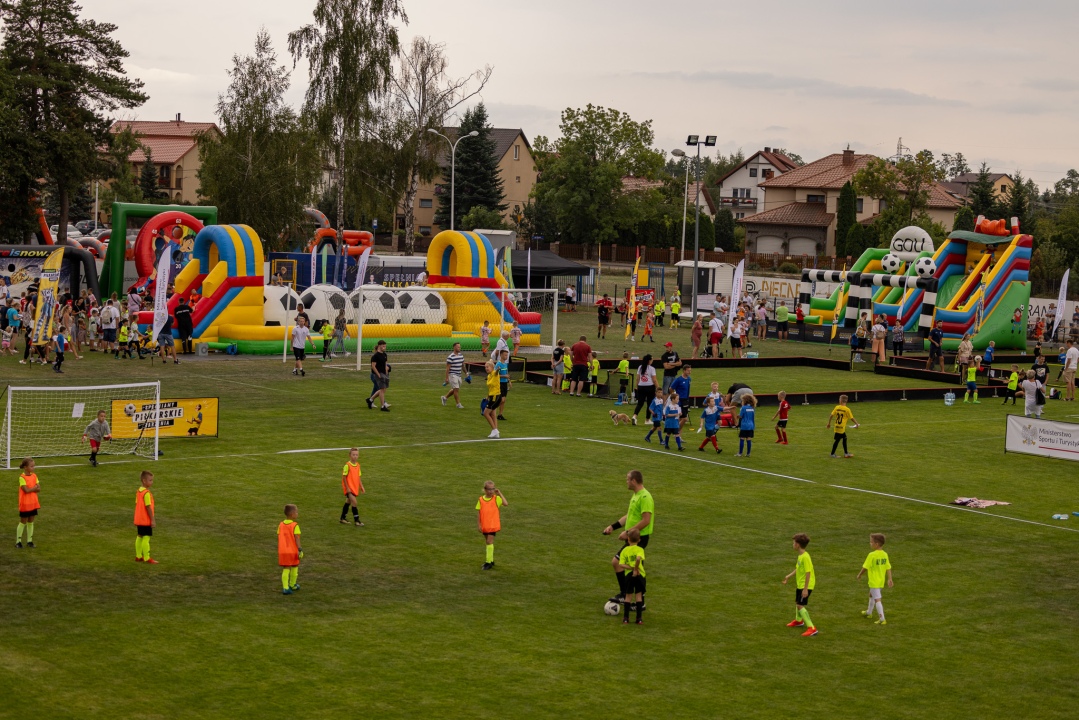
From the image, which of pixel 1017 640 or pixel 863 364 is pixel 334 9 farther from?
pixel 1017 640

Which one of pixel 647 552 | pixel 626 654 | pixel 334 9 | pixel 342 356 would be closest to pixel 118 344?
pixel 342 356

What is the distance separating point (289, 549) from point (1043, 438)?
18.1 metres

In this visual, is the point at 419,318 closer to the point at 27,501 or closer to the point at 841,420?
the point at 841,420

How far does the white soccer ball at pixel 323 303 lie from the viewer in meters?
39.8

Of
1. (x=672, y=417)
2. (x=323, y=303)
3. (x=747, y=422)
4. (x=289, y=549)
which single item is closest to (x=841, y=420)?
(x=747, y=422)

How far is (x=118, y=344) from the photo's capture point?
114 feet

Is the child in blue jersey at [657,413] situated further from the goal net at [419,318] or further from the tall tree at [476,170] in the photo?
the tall tree at [476,170]

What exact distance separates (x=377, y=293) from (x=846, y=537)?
25.7 metres

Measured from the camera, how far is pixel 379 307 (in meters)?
40.7

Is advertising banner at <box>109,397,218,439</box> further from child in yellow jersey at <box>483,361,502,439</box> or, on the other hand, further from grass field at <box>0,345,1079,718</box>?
child in yellow jersey at <box>483,361,502,439</box>

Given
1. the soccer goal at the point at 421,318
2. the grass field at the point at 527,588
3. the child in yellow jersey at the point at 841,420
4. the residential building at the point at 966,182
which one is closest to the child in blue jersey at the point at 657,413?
the grass field at the point at 527,588

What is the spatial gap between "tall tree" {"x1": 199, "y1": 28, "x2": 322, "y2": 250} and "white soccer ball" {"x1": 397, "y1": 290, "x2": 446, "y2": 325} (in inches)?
1025

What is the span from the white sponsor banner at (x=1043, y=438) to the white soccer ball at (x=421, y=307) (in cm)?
2125

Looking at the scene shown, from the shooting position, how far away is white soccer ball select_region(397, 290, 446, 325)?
1624 inches
